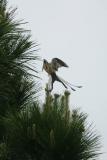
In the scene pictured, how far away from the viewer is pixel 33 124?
7.83 meters

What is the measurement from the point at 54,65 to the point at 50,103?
0.99 metres

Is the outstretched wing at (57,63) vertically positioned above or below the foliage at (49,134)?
above

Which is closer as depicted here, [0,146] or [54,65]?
[0,146]

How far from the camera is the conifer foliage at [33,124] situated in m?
7.97

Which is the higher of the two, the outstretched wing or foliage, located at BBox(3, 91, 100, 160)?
the outstretched wing

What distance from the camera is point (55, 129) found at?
798 centimetres

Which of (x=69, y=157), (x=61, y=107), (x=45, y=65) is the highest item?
(x=45, y=65)

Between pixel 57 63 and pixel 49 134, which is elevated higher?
pixel 57 63

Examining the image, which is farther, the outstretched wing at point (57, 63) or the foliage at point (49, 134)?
the outstretched wing at point (57, 63)

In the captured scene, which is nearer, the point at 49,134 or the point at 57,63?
the point at 49,134

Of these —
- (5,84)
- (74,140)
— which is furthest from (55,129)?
(5,84)

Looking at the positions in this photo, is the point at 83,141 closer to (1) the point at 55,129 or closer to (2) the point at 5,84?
(1) the point at 55,129

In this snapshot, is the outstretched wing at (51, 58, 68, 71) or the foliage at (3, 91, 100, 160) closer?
the foliage at (3, 91, 100, 160)

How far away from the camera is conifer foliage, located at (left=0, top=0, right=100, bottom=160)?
26.1 feet
